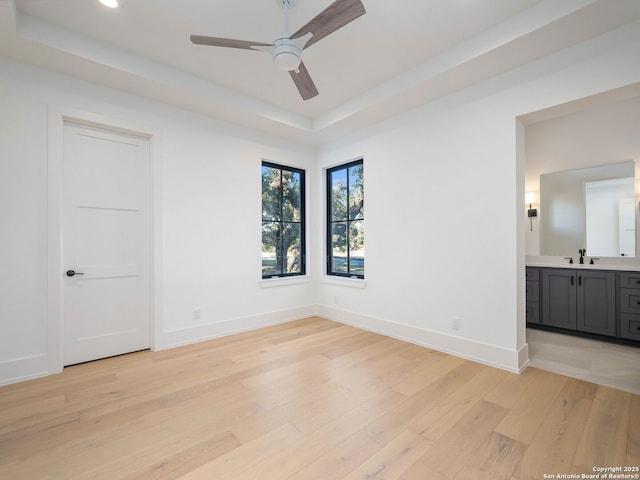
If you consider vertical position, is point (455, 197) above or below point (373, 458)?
above

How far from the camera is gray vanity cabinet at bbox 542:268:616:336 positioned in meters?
3.52

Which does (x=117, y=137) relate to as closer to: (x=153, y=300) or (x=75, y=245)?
(x=75, y=245)

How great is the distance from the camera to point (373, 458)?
1.67 meters

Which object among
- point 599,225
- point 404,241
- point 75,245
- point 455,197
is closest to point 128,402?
point 75,245

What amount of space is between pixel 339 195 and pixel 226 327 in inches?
102

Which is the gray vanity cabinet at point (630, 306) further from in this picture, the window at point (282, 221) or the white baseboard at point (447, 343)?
the window at point (282, 221)

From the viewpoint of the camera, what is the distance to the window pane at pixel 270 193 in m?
4.41

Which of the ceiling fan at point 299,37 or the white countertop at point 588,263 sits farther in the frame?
the white countertop at point 588,263

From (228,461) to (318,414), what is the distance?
2.20ft

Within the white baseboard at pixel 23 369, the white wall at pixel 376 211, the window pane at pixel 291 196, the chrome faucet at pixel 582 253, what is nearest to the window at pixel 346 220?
the white wall at pixel 376 211

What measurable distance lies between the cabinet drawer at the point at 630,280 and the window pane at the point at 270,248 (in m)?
4.29

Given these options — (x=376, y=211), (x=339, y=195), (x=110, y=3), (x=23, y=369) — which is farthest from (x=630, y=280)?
(x=23, y=369)

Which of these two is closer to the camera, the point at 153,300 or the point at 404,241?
the point at 153,300

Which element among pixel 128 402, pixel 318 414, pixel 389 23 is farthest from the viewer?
pixel 389 23
